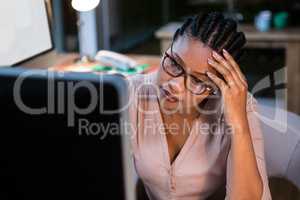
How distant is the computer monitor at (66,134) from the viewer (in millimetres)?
578

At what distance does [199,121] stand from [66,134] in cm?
74

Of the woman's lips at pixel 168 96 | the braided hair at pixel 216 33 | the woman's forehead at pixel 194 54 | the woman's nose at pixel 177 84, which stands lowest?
the woman's lips at pixel 168 96

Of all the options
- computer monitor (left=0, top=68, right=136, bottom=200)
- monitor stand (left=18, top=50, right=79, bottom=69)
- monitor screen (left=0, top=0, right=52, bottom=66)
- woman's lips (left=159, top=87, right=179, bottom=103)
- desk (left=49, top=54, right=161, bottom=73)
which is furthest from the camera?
desk (left=49, top=54, right=161, bottom=73)

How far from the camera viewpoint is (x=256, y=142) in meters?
1.22

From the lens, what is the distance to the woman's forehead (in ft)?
3.71

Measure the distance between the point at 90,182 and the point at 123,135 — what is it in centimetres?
8

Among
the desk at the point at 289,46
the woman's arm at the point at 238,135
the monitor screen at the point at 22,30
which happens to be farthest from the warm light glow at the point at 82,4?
the desk at the point at 289,46

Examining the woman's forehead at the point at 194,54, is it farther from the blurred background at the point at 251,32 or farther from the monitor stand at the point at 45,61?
the blurred background at the point at 251,32

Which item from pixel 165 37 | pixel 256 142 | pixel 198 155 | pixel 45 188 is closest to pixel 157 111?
pixel 198 155

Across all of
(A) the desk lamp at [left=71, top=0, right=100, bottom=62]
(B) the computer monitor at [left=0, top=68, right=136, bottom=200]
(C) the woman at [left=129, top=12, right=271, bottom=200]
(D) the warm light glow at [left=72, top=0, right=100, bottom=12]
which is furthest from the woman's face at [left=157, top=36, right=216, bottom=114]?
(A) the desk lamp at [left=71, top=0, right=100, bottom=62]

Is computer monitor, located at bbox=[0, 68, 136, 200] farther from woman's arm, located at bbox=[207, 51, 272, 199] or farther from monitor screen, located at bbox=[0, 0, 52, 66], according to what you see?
monitor screen, located at bbox=[0, 0, 52, 66]

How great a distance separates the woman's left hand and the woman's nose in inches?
3.2

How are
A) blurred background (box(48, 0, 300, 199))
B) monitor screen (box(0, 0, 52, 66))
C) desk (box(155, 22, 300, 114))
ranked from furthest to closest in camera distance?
1. desk (box(155, 22, 300, 114))
2. blurred background (box(48, 0, 300, 199))
3. monitor screen (box(0, 0, 52, 66))

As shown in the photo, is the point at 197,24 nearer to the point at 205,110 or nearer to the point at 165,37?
the point at 205,110
